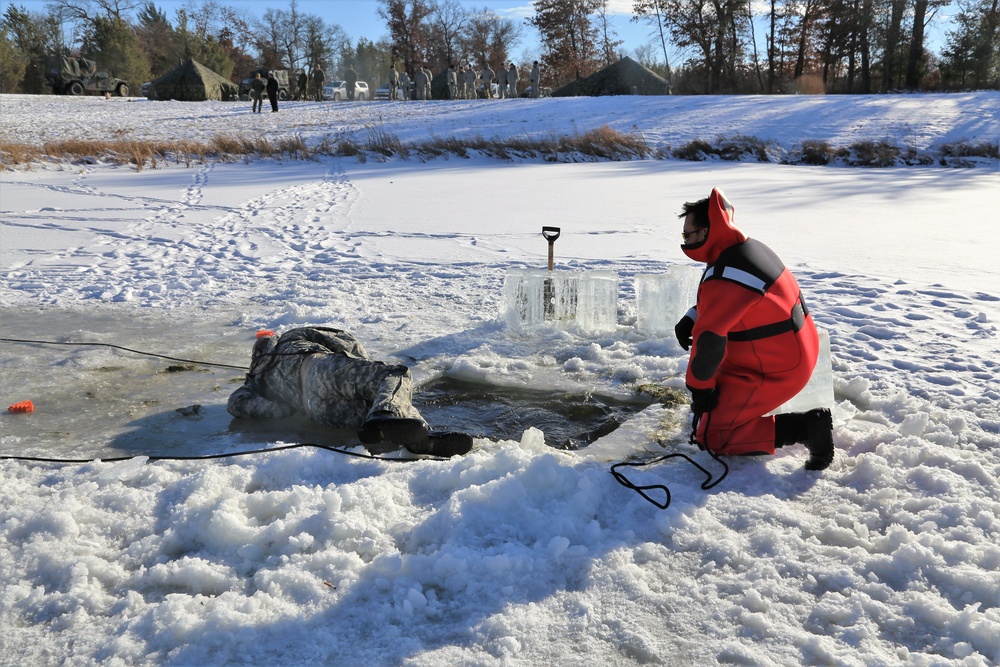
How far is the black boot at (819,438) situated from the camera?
10.6 feet

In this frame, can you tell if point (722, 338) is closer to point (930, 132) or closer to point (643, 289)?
point (643, 289)

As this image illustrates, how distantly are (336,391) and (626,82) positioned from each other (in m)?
31.7

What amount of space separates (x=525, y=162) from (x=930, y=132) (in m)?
10.0

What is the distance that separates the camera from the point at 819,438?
322 cm

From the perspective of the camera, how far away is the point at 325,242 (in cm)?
848

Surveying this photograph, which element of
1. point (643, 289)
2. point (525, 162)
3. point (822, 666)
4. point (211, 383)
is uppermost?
point (525, 162)

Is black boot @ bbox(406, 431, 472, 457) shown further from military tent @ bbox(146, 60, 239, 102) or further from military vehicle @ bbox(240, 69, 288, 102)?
military tent @ bbox(146, 60, 239, 102)

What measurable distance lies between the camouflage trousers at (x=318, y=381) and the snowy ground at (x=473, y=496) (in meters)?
0.22

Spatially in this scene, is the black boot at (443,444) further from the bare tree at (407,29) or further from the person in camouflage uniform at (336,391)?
the bare tree at (407,29)

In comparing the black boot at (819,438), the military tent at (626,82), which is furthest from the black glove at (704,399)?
the military tent at (626,82)

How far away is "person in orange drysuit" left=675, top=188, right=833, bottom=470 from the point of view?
3.00 meters

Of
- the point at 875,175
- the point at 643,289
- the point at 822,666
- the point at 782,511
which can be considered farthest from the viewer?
the point at 875,175

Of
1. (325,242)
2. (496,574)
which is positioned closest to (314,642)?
(496,574)

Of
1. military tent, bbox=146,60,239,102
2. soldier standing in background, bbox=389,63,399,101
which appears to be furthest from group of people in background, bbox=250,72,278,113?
military tent, bbox=146,60,239,102
